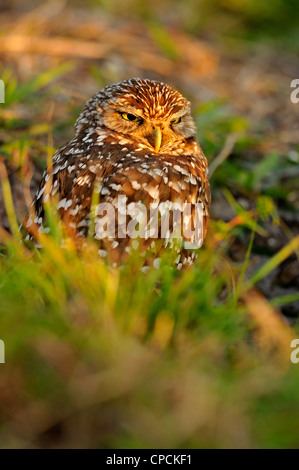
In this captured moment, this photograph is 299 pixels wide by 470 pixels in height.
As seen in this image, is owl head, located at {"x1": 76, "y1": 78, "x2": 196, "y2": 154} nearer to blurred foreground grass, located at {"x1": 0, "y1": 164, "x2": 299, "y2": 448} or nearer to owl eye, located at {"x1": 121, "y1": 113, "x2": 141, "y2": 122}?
owl eye, located at {"x1": 121, "y1": 113, "x2": 141, "y2": 122}

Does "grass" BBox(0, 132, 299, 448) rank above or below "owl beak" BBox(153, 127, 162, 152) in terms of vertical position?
below

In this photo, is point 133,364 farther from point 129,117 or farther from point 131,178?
point 129,117

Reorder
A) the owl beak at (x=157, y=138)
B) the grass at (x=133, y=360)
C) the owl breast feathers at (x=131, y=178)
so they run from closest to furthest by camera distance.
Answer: the grass at (x=133, y=360)
the owl breast feathers at (x=131, y=178)
the owl beak at (x=157, y=138)

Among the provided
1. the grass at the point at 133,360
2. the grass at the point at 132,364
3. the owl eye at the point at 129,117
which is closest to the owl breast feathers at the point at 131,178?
the owl eye at the point at 129,117

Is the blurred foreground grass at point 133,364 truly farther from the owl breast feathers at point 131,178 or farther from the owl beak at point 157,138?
the owl beak at point 157,138

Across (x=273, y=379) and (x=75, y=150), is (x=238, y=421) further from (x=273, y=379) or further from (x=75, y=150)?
(x=75, y=150)

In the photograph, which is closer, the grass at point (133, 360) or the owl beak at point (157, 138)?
the grass at point (133, 360)

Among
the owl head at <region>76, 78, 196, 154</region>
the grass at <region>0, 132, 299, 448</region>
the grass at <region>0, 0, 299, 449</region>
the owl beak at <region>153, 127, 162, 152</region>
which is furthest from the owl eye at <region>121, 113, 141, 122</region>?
the grass at <region>0, 132, 299, 448</region>

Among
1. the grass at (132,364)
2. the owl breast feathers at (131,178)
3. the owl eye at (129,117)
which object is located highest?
the owl eye at (129,117)
